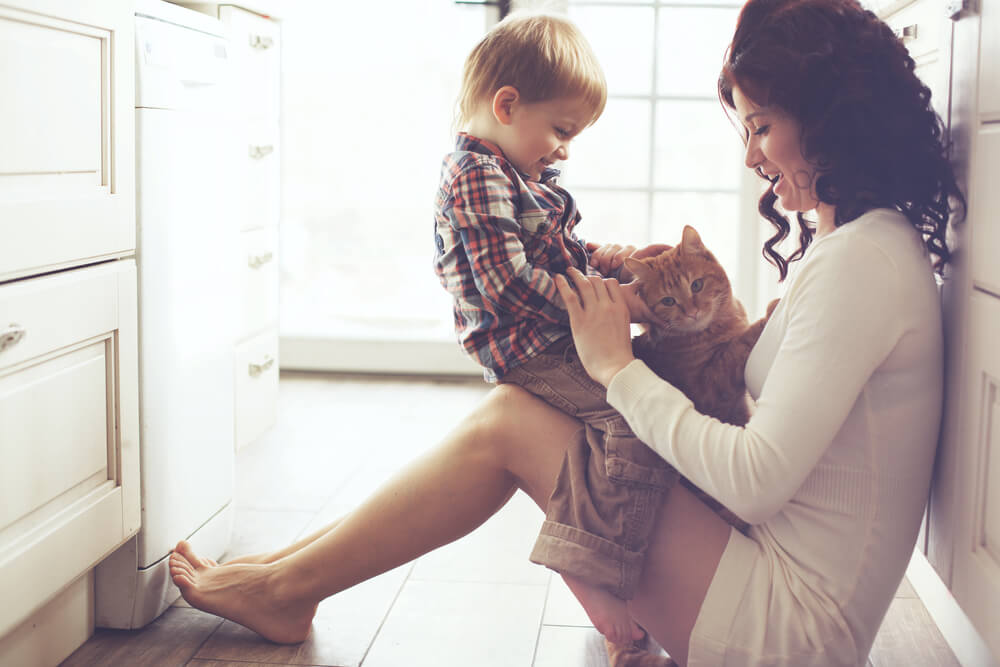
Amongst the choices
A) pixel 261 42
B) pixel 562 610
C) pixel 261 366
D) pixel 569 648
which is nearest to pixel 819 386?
Answer: pixel 569 648

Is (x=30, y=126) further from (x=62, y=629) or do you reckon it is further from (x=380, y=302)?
(x=380, y=302)

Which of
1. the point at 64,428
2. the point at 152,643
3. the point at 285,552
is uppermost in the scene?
the point at 64,428

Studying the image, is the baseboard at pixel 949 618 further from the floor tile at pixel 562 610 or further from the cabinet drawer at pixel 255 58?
the cabinet drawer at pixel 255 58

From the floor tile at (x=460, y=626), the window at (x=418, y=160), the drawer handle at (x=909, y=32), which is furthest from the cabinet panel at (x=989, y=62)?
the window at (x=418, y=160)

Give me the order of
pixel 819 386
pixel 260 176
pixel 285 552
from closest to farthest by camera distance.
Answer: pixel 819 386, pixel 285 552, pixel 260 176

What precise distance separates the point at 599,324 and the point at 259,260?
1.69 metres

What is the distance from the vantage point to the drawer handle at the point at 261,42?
2.62 metres

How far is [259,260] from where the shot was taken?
277cm

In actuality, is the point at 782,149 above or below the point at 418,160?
below

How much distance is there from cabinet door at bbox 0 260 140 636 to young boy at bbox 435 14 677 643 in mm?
504

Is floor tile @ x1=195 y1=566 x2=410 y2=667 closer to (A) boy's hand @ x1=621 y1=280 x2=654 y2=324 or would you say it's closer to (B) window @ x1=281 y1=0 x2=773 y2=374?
(A) boy's hand @ x1=621 y1=280 x2=654 y2=324

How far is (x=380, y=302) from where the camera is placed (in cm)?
382

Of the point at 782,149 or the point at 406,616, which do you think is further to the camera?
the point at 406,616

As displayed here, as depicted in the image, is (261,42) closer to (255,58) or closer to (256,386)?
(255,58)
